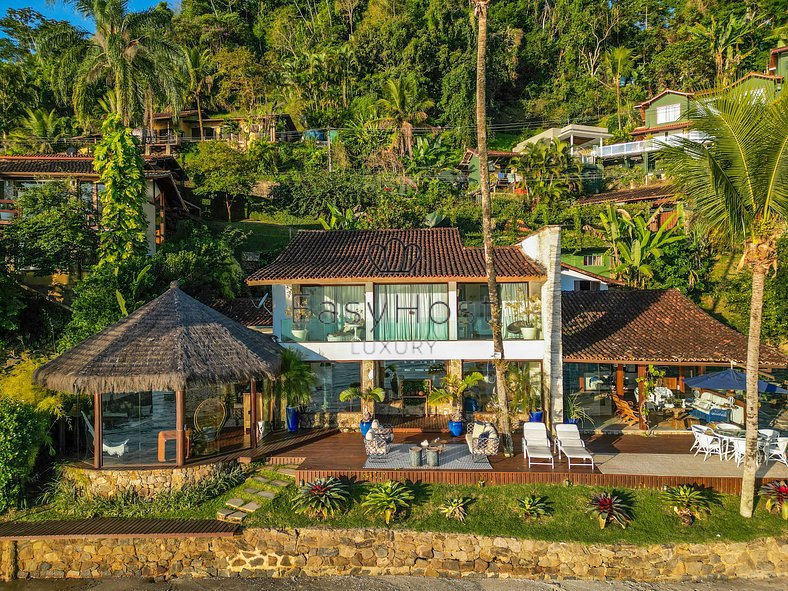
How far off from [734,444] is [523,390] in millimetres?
5949

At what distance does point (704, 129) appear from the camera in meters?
11.7

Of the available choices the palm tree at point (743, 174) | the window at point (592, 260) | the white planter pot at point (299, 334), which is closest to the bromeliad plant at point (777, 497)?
the palm tree at point (743, 174)

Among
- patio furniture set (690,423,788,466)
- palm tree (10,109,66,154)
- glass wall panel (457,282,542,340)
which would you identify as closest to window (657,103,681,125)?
glass wall panel (457,282,542,340)

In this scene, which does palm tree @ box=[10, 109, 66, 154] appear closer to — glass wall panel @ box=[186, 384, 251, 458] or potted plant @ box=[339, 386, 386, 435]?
→ glass wall panel @ box=[186, 384, 251, 458]

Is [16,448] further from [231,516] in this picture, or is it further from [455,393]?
[455,393]

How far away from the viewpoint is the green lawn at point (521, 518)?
1212cm

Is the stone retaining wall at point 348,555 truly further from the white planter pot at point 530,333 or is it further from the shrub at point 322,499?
the white planter pot at point 530,333

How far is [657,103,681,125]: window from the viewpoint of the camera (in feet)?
135

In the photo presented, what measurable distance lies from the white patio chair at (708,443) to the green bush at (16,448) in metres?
17.9

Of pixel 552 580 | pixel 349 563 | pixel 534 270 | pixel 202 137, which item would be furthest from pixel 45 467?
pixel 202 137

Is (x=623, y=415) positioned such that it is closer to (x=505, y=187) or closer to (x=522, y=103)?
(x=505, y=187)

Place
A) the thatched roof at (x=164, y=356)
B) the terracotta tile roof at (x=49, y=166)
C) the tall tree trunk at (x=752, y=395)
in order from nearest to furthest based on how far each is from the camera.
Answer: the tall tree trunk at (x=752, y=395)
the thatched roof at (x=164, y=356)
the terracotta tile roof at (x=49, y=166)

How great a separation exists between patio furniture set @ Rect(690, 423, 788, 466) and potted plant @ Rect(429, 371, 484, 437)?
21.2ft

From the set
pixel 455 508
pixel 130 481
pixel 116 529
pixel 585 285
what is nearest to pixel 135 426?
pixel 130 481
